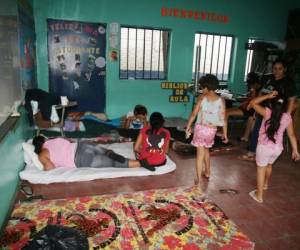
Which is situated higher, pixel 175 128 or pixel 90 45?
pixel 90 45

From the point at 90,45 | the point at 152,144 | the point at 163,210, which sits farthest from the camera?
the point at 90,45

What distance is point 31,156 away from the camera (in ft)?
10.5

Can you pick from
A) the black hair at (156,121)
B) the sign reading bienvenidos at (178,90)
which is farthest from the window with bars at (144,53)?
the black hair at (156,121)

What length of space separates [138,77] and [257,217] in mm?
4117

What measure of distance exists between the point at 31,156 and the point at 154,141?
1.45 m

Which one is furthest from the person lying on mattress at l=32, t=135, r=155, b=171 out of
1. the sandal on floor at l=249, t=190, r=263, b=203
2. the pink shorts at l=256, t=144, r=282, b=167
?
the pink shorts at l=256, t=144, r=282, b=167

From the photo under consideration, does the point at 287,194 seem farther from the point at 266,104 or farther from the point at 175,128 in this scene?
the point at 175,128

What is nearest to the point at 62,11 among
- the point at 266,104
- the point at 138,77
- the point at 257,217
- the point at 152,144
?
the point at 138,77

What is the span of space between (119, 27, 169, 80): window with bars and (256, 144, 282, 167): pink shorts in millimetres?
3684

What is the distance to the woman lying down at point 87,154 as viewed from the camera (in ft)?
10.4

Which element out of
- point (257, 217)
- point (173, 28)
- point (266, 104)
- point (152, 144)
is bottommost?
point (257, 217)

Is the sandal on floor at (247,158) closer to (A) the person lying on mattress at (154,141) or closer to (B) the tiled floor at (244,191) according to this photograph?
(B) the tiled floor at (244,191)

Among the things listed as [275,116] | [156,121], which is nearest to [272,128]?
[275,116]

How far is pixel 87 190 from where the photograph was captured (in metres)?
2.99
